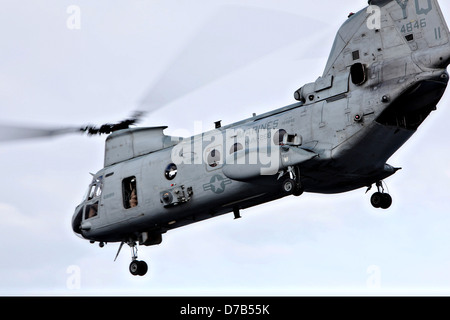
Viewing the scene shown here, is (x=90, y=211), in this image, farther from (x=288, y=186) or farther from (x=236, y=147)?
(x=288, y=186)

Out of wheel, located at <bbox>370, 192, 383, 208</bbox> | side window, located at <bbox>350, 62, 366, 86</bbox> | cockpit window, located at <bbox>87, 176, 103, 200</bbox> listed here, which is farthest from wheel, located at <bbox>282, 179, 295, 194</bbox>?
cockpit window, located at <bbox>87, 176, 103, 200</bbox>

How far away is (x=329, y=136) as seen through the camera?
25.2 meters

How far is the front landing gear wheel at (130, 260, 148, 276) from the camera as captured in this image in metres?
30.8

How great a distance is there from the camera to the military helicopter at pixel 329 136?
79.7 ft

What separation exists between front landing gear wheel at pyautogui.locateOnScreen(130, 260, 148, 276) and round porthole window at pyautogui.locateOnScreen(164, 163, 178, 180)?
383 centimetres

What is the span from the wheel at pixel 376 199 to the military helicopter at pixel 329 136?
0.03m

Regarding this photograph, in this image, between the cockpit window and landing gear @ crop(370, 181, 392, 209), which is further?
the cockpit window

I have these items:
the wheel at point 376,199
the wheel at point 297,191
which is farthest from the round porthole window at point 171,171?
the wheel at point 376,199

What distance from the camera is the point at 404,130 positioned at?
82.3 feet

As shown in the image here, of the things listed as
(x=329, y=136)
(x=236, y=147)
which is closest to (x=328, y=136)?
(x=329, y=136)

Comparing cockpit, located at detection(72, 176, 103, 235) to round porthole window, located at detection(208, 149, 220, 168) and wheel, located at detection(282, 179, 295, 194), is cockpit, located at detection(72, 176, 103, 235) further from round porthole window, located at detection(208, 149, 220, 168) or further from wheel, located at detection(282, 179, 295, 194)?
wheel, located at detection(282, 179, 295, 194)

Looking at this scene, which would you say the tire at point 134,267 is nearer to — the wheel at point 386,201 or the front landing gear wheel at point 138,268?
the front landing gear wheel at point 138,268
